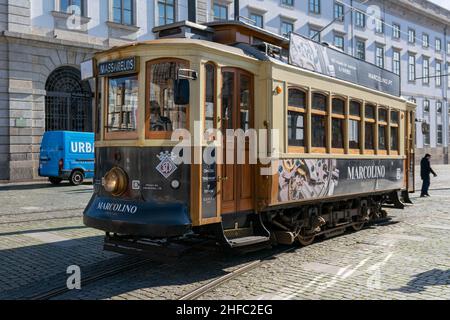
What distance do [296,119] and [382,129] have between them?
364 cm

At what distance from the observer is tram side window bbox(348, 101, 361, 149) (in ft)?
30.9

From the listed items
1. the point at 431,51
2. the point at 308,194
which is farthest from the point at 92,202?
the point at 431,51

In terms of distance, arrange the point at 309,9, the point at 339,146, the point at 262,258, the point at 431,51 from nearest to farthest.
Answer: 1. the point at 262,258
2. the point at 339,146
3. the point at 309,9
4. the point at 431,51

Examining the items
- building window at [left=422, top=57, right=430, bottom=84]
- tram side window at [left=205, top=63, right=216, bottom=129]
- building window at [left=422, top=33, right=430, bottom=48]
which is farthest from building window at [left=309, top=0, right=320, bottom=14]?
tram side window at [left=205, top=63, right=216, bottom=129]

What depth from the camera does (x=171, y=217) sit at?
6117mm

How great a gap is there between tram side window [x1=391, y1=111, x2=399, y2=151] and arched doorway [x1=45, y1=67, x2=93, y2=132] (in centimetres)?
1745

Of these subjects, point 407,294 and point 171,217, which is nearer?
point 407,294

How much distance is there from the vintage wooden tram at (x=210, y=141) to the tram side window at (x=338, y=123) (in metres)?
0.02

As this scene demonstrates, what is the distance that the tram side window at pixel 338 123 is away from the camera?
887cm

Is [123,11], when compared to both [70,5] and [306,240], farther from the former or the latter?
[306,240]

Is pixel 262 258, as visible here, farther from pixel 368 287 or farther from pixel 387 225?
pixel 387 225

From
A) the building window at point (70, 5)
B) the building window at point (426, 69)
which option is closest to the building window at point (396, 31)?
the building window at point (426, 69)

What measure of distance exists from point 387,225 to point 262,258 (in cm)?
465

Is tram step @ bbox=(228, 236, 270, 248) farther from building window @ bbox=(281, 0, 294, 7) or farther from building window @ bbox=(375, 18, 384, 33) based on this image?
building window @ bbox=(375, 18, 384, 33)
